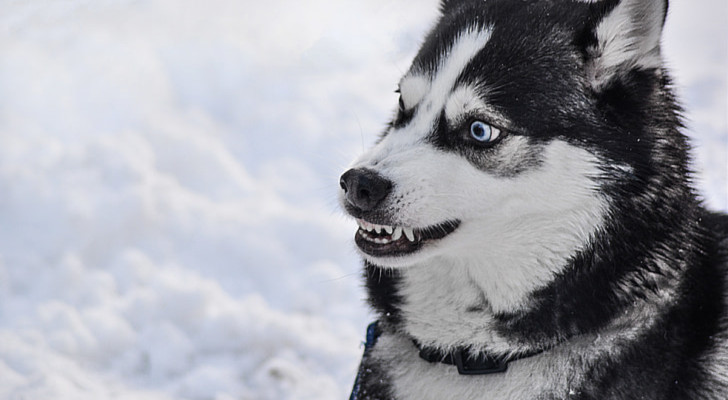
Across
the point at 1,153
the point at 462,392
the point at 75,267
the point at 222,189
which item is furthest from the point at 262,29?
the point at 462,392

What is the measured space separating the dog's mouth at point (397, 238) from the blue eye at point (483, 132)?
26cm

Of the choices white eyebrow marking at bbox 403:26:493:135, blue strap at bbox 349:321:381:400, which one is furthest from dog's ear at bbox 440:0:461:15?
blue strap at bbox 349:321:381:400

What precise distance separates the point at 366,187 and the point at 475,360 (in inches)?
24.7

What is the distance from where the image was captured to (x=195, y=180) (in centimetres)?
435

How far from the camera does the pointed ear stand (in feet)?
7.16

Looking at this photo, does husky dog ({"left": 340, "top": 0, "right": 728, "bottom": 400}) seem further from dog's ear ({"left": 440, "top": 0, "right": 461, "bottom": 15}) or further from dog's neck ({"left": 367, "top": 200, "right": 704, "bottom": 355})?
dog's ear ({"left": 440, "top": 0, "right": 461, "bottom": 15})

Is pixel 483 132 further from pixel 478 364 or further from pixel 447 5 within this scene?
pixel 447 5

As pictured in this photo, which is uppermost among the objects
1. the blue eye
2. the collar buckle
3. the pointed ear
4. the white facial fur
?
the pointed ear

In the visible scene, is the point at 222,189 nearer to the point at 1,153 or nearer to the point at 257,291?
the point at 257,291

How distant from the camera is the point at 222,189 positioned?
4.36m

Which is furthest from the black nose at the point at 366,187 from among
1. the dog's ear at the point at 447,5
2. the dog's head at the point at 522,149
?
the dog's ear at the point at 447,5

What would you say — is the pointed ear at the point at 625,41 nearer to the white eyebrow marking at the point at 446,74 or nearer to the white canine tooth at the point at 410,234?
the white eyebrow marking at the point at 446,74

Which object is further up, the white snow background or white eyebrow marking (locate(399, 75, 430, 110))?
the white snow background

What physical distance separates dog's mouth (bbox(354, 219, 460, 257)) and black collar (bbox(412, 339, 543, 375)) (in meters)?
0.35
